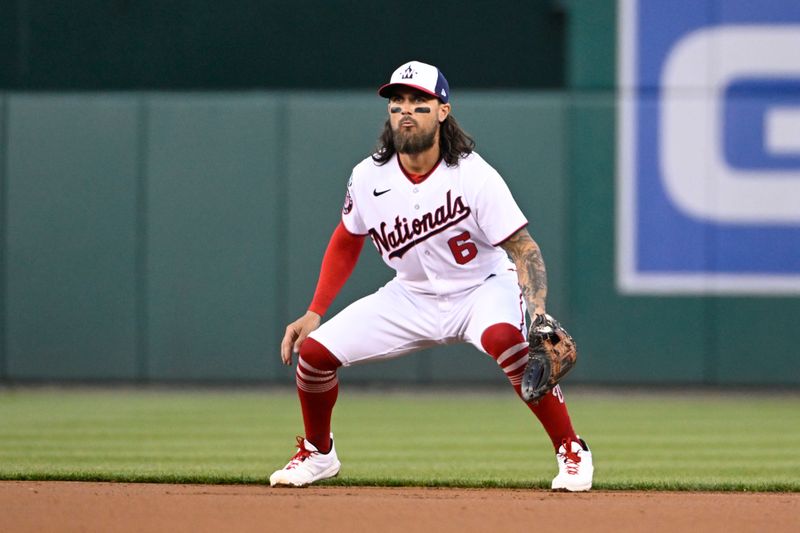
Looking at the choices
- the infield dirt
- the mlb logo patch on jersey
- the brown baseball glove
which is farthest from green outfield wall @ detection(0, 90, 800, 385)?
the brown baseball glove

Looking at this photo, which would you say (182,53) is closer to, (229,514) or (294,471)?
(294,471)

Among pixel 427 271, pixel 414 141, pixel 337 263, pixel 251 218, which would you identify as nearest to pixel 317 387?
pixel 337 263

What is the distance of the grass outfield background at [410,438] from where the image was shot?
19.3 ft

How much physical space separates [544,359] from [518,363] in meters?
0.20

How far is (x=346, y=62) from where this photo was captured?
11.5 meters

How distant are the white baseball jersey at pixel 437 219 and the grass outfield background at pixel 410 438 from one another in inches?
36.9

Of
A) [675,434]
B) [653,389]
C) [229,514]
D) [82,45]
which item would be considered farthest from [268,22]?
[229,514]

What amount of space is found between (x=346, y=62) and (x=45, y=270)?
327 cm

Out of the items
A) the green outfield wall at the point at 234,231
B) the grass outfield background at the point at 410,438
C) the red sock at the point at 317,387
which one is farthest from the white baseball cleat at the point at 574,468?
the green outfield wall at the point at 234,231

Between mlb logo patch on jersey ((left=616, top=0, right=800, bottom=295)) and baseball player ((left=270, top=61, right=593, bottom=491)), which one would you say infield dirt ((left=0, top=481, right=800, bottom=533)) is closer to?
baseball player ((left=270, top=61, right=593, bottom=491))

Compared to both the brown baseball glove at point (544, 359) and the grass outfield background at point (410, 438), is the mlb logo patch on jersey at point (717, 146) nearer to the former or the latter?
the grass outfield background at point (410, 438)

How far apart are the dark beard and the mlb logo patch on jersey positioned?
6276 millimetres

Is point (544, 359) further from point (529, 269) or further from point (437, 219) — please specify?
point (437, 219)

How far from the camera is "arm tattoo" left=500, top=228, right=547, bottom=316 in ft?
16.5
